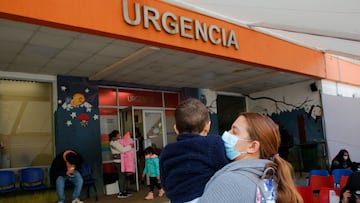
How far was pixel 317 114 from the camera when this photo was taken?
35.5 ft

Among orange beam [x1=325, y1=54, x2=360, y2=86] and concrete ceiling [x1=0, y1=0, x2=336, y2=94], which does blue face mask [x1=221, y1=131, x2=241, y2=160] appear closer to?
concrete ceiling [x1=0, y1=0, x2=336, y2=94]

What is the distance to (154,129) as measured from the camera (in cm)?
970

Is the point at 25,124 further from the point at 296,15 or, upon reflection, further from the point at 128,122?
the point at 296,15

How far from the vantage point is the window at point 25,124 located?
7.35m

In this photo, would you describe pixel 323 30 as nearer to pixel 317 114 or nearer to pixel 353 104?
pixel 317 114

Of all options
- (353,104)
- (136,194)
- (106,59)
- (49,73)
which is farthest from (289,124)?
(49,73)

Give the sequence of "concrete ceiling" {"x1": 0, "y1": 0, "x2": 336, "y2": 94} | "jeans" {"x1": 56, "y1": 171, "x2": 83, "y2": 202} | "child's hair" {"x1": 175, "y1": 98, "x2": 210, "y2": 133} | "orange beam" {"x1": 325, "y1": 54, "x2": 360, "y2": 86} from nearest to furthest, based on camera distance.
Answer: "child's hair" {"x1": 175, "y1": 98, "x2": 210, "y2": 133}, "concrete ceiling" {"x1": 0, "y1": 0, "x2": 336, "y2": 94}, "jeans" {"x1": 56, "y1": 171, "x2": 83, "y2": 202}, "orange beam" {"x1": 325, "y1": 54, "x2": 360, "y2": 86}

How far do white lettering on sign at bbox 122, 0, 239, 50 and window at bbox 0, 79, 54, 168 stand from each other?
12.5 ft

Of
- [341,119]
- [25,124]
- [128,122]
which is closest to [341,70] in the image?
[341,119]

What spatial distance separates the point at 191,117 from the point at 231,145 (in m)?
0.34

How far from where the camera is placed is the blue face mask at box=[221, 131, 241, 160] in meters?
1.29

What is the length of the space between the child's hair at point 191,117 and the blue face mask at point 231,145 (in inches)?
9.7

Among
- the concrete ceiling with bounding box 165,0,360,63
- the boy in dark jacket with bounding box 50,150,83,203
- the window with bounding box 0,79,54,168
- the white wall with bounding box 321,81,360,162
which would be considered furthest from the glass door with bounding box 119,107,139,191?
the white wall with bounding box 321,81,360,162

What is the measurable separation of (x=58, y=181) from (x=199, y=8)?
4384mm
